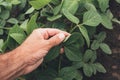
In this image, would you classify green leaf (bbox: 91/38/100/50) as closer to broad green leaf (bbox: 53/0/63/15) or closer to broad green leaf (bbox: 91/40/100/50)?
broad green leaf (bbox: 91/40/100/50)

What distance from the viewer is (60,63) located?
4.57 ft

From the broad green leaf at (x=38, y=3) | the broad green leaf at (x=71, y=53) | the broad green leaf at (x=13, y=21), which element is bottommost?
the broad green leaf at (x=71, y=53)

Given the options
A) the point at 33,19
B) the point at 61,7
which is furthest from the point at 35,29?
the point at 61,7

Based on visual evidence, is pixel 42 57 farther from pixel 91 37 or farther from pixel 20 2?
pixel 20 2

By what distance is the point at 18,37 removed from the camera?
130 centimetres

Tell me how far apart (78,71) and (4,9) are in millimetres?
494

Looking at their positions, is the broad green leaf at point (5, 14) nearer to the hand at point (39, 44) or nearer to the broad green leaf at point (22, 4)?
the broad green leaf at point (22, 4)

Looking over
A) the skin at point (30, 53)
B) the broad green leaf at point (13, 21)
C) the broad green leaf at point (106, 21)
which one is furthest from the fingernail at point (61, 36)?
the broad green leaf at point (13, 21)

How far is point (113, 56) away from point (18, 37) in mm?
516

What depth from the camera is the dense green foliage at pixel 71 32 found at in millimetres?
1300

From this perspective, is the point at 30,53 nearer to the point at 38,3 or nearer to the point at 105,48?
the point at 38,3

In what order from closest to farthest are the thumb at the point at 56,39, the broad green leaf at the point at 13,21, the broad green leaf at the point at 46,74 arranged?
the thumb at the point at 56,39 < the broad green leaf at the point at 46,74 < the broad green leaf at the point at 13,21

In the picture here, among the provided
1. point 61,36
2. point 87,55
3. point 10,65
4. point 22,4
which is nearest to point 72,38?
point 61,36

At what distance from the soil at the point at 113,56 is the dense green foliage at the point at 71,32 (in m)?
0.08
